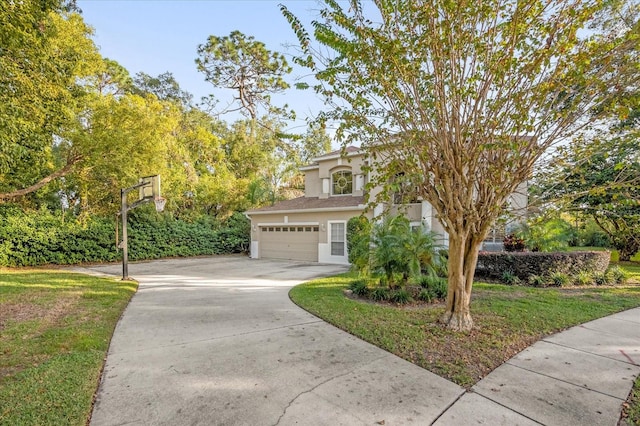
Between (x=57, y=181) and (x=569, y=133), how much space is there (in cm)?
1727

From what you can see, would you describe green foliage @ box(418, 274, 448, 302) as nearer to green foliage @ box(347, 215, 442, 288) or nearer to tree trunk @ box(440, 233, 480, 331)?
green foliage @ box(347, 215, 442, 288)

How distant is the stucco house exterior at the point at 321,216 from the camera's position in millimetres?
14281

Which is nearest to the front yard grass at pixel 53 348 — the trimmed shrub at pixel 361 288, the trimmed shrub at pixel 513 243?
the trimmed shrub at pixel 361 288

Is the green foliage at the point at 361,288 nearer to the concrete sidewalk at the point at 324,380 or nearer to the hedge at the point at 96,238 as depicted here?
the concrete sidewalk at the point at 324,380

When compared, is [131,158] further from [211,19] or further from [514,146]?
[514,146]

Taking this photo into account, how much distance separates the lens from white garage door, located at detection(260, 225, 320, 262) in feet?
51.9

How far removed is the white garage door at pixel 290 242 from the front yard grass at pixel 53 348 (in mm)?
8760

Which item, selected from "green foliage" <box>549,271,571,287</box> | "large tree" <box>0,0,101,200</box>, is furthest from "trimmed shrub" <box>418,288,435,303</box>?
"large tree" <box>0,0,101,200</box>

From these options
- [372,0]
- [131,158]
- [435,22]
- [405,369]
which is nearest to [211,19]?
[131,158]

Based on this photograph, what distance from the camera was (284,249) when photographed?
17078 mm

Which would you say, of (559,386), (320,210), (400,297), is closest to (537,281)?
(400,297)

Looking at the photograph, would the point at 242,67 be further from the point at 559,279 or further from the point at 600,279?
the point at 600,279

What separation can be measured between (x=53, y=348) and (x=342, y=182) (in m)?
13.5

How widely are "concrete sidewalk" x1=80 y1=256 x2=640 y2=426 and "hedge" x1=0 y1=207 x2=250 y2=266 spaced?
38.3 ft
